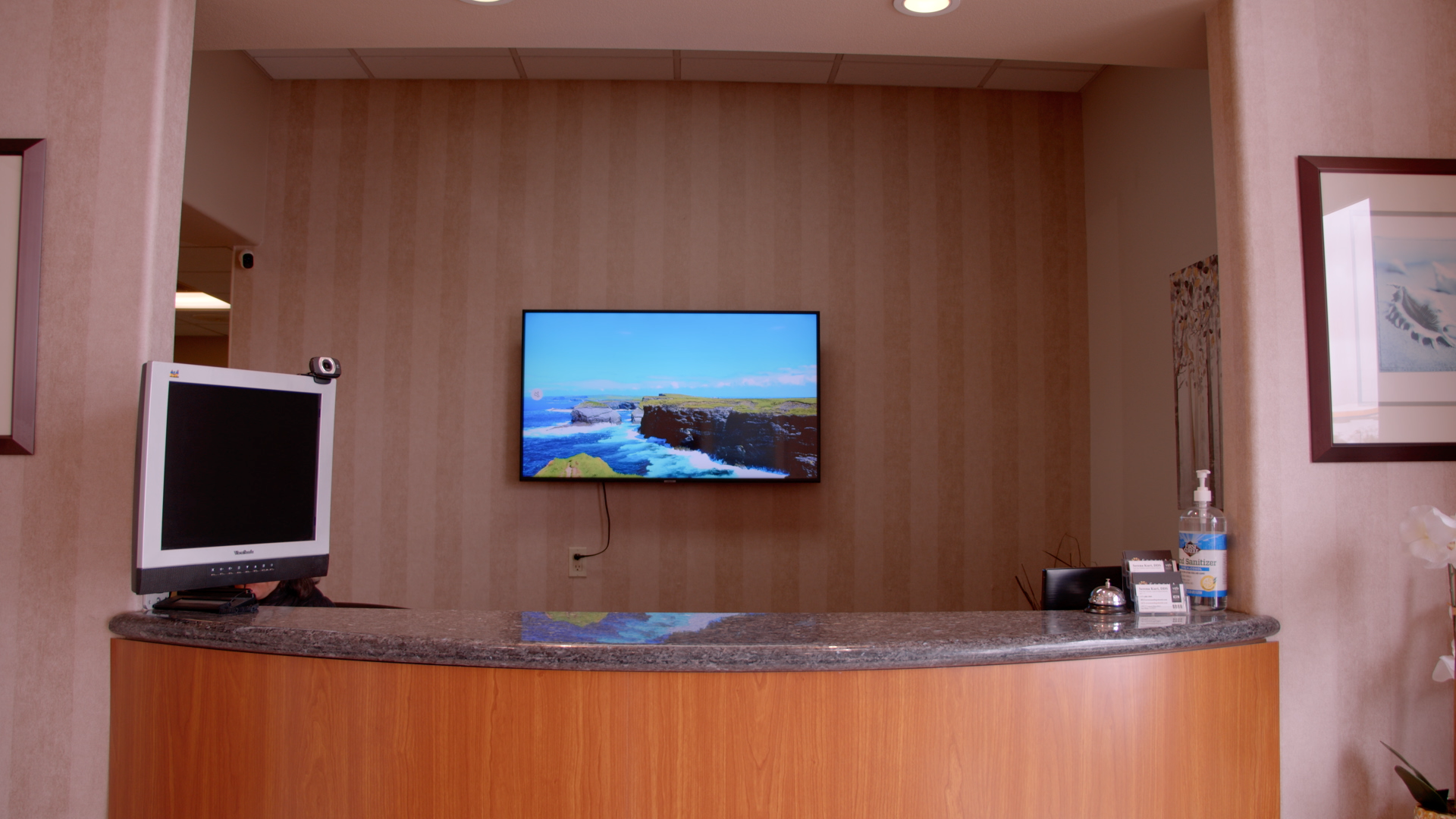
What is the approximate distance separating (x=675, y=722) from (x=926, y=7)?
5.40 ft

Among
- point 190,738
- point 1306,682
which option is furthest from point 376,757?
Answer: point 1306,682

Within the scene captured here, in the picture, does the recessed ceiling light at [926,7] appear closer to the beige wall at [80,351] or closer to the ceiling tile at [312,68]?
A: the beige wall at [80,351]

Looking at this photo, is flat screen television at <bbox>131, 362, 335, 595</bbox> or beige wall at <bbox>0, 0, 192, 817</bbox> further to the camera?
beige wall at <bbox>0, 0, 192, 817</bbox>

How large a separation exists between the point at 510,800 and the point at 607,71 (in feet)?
9.73

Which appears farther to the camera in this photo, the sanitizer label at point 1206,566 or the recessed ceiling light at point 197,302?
the recessed ceiling light at point 197,302

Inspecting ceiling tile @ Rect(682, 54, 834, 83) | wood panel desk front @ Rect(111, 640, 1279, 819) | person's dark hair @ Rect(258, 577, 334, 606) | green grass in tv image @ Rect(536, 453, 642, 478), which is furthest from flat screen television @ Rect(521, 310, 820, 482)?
wood panel desk front @ Rect(111, 640, 1279, 819)

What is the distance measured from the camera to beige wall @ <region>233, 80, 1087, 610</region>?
3312mm

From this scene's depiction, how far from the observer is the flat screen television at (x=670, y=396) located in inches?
128

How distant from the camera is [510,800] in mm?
1261

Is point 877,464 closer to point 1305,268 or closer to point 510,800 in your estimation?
point 1305,268

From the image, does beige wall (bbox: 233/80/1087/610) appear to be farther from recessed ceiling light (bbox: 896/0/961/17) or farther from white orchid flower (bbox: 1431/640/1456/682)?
white orchid flower (bbox: 1431/640/1456/682)

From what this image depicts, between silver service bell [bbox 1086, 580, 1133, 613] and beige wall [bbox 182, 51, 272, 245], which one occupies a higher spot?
beige wall [bbox 182, 51, 272, 245]

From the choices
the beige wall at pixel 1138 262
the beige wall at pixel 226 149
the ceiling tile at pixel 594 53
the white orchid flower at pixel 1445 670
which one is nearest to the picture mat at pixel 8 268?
the beige wall at pixel 226 149

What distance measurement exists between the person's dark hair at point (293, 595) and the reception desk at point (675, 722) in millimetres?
601
